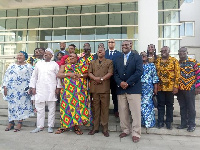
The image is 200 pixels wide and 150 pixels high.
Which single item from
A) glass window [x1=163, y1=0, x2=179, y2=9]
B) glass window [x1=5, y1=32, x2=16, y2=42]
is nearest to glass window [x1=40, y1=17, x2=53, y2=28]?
glass window [x1=5, y1=32, x2=16, y2=42]

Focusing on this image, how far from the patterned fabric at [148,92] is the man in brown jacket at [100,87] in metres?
0.86

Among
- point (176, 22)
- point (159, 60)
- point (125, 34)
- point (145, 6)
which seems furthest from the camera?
point (125, 34)

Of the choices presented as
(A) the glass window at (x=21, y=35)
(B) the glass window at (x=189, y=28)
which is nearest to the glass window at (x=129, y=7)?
(A) the glass window at (x=21, y=35)

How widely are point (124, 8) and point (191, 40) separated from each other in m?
10.2

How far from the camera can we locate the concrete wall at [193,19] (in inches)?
732

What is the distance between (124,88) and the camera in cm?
404

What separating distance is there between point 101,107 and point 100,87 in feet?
1.57

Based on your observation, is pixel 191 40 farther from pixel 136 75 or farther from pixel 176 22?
pixel 136 75

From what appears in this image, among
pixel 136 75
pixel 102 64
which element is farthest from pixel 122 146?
pixel 102 64

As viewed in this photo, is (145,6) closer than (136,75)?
No

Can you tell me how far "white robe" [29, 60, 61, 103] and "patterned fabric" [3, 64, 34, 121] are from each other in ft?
1.03

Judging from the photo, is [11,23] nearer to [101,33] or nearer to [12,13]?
[12,13]

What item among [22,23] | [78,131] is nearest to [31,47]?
[22,23]

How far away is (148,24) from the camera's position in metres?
7.39
